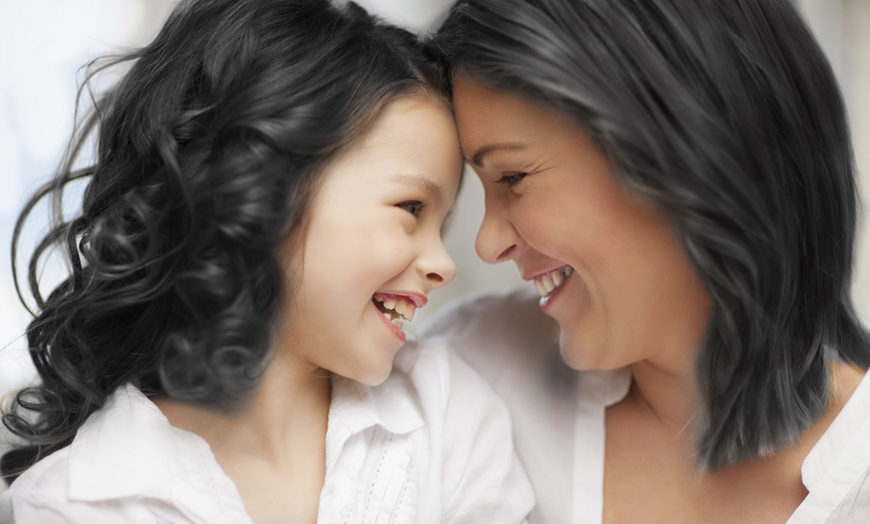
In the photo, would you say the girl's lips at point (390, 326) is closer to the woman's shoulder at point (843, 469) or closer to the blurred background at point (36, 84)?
the blurred background at point (36, 84)

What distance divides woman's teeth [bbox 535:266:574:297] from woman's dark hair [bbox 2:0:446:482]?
0.36m

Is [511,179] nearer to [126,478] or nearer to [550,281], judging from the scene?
[550,281]

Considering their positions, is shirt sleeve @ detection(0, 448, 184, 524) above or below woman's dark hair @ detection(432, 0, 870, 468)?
below

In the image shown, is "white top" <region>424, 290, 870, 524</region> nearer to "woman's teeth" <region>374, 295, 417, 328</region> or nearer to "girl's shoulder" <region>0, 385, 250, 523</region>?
"woman's teeth" <region>374, 295, 417, 328</region>

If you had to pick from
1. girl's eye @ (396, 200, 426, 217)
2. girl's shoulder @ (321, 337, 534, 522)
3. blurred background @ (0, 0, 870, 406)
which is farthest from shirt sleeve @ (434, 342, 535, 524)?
blurred background @ (0, 0, 870, 406)

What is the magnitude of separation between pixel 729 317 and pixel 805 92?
350mm

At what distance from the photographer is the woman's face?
1.21m

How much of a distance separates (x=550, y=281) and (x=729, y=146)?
1.29 feet

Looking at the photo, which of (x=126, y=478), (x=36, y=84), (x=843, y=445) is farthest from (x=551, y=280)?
(x=36, y=84)

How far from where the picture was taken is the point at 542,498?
4.67 ft

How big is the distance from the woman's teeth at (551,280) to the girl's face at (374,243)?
0.19 m

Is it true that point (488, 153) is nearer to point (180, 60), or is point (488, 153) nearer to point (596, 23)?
point (596, 23)

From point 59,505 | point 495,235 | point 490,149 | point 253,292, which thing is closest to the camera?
point 59,505

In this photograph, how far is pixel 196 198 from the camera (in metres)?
1.12
